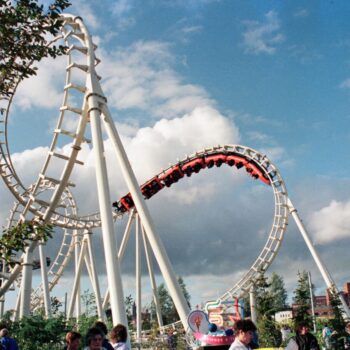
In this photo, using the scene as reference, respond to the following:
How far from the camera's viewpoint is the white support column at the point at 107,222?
1249 centimetres

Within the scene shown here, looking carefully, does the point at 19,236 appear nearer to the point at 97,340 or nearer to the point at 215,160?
the point at 97,340

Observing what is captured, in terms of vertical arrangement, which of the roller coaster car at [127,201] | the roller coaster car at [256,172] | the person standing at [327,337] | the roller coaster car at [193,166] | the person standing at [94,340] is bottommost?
the person standing at [327,337]

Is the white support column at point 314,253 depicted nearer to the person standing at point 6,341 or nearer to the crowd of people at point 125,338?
the person standing at point 6,341

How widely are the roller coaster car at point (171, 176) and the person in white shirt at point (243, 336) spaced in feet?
79.6

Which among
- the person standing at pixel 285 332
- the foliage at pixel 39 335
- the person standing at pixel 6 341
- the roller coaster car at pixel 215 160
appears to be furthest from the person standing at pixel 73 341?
the roller coaster car at pixel 215 160

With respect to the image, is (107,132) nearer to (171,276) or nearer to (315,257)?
(171,276)

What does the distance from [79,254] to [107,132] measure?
1428cm

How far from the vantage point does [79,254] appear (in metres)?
27.9

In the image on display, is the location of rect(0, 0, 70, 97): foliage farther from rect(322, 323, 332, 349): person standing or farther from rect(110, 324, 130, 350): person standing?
rect(322, 323, 332, 349): person standing

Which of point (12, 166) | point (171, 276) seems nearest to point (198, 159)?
point (12, 166)

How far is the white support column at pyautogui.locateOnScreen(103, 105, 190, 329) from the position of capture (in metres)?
13.3

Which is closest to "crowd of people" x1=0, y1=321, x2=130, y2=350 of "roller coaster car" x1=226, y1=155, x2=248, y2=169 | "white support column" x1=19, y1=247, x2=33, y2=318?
"white support column" x1=19, y1=247, x2=33, y2=318

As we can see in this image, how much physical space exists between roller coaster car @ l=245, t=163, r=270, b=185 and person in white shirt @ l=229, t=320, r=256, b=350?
22.3 metres

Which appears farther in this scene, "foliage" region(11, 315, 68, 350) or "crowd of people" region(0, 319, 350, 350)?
"foliage" region(11, 315, 68, 350)
